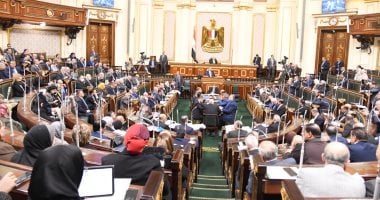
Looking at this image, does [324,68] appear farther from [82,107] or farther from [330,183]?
[330,183]

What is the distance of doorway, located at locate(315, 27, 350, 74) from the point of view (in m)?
20.9

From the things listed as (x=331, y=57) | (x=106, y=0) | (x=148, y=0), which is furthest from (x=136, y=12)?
(x=331, y=57)

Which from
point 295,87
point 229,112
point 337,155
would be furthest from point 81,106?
point 295,87

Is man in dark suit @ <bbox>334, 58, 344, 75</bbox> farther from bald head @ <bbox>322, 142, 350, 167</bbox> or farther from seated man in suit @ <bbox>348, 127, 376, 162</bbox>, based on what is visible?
bald head @ <bbox>322, 142, 350, 167</bbox>

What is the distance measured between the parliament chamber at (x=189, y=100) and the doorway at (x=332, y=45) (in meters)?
0.07

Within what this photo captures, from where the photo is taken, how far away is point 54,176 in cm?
253

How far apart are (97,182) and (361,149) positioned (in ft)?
12.6

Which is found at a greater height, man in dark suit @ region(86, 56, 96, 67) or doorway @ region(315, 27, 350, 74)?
doorway @ region(315, 27, 350, 74)

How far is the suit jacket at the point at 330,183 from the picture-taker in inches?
138

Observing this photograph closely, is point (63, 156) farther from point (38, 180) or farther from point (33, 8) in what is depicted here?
point (33, 8)

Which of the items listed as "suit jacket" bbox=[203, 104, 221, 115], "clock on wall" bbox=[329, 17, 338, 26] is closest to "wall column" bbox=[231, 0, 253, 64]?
"clock on wall" bbox=[329, 17, 338, 26]

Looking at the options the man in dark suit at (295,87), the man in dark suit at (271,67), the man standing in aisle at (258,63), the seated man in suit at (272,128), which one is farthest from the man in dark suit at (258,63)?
the seated man in suit at (272,128)

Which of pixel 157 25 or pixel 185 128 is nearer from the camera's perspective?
pixel 185 128

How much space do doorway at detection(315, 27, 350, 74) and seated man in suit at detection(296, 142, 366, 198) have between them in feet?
58.5
